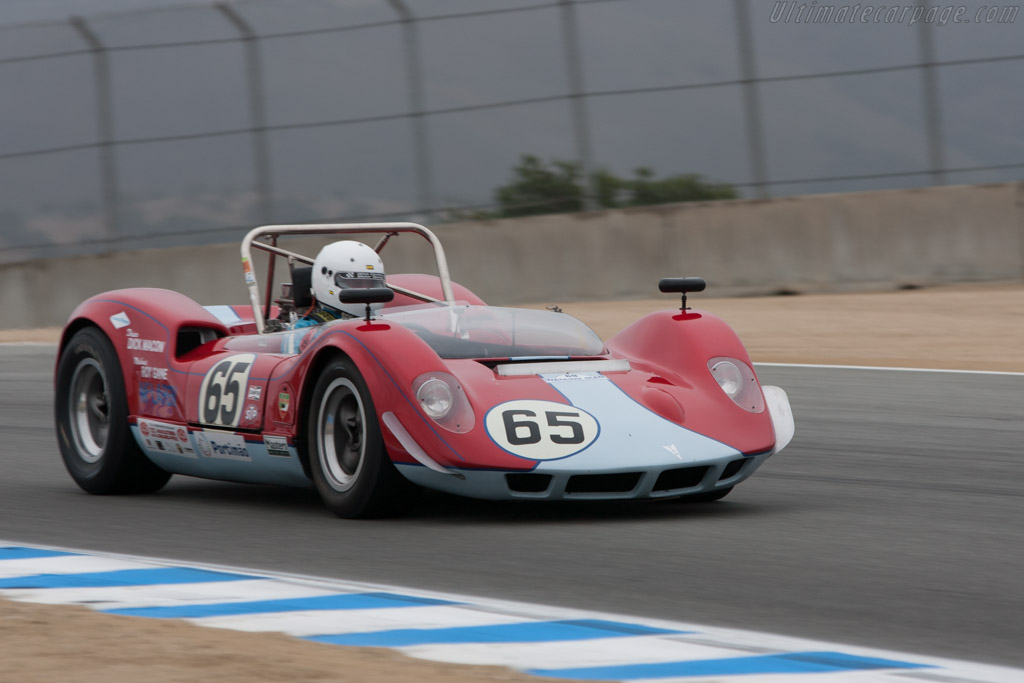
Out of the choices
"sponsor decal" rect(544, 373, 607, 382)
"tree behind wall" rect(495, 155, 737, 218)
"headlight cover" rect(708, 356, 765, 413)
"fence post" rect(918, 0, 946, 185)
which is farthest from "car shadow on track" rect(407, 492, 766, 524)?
"fence post" rect(918, 0, 946, 185)

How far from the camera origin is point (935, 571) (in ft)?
16.4

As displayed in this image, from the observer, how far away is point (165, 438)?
7129mm

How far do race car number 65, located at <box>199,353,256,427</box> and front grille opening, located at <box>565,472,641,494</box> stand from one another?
164 centimetres

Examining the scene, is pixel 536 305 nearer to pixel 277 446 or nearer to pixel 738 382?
pixel 738 382

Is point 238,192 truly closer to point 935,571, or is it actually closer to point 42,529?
point 42,529

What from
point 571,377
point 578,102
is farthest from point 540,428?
point 578,102

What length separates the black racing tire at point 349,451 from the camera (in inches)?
234

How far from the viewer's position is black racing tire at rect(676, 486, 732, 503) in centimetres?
637

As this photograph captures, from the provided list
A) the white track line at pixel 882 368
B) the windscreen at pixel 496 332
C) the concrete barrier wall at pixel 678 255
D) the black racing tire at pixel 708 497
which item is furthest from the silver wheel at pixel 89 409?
the concrete barrier wall at pixel 678 255

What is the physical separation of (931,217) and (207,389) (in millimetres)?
11989

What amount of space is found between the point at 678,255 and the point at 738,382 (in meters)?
11.2

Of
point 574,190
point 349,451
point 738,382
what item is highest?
point 574,190

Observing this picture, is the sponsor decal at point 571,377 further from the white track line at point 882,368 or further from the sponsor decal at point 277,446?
the white track line at point 882,368

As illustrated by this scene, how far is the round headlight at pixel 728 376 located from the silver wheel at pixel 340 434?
4.89 ft
